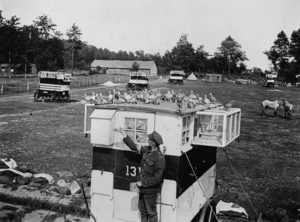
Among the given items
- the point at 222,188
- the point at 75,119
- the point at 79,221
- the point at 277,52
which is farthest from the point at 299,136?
the point at 277,52

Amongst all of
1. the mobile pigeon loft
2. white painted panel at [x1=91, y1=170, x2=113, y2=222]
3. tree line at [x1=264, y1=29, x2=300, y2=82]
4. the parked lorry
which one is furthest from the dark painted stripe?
tree line at [x1=264, y1=29, x2=300, y2=82]

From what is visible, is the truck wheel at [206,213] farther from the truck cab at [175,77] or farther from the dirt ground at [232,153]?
the truck cab at [175,77]

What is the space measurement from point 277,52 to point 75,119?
92.7m

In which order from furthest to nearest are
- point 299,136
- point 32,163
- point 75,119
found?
point 75,119, point 299,136, point 32,163

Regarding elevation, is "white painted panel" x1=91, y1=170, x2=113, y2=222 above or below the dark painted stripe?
below

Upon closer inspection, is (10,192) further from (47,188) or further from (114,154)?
(114,154)

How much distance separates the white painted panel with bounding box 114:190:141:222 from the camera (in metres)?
6.32

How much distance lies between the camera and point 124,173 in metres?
6.39

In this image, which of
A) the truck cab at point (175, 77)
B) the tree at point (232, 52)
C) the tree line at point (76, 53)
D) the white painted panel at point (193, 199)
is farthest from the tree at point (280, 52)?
the white painted panel at point (193, 199)

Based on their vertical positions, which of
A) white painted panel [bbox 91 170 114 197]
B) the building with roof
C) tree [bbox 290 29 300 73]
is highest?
tree [bbox 290 29 300 73]

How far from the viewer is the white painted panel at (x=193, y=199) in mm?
6363

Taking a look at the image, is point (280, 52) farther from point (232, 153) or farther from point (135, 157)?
point (135, 157)

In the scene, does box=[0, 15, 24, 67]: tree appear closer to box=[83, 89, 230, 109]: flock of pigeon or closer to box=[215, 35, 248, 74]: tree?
box=[83, 89, 230, 109]: flock of pigeon

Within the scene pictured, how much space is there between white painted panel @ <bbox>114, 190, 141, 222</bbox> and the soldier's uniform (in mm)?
173
